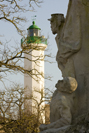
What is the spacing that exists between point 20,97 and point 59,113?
1587 cm

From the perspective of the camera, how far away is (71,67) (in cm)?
464

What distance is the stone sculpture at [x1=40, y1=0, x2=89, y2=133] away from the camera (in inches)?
166

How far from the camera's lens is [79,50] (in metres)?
4.53

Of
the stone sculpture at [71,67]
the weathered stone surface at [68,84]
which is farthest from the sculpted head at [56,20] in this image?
the weathered stone surface at [68,84]

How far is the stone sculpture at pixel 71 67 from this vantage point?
4207 millimetres

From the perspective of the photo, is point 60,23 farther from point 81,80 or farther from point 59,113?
point 59,113

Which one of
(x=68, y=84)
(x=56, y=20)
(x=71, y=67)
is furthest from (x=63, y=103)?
(x=56, y=20)

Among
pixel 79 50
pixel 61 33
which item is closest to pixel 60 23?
pixel 61 33

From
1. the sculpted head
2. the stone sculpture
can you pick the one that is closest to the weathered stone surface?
the stone sculpture

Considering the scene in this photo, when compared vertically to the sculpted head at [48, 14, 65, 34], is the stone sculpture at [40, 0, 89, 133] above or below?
below

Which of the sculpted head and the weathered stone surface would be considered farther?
the sculpted head

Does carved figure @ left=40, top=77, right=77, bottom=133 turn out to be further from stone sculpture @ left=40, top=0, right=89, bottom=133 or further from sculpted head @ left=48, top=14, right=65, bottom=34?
sculpted head @ left=48, top=14, right=65, bottom=34

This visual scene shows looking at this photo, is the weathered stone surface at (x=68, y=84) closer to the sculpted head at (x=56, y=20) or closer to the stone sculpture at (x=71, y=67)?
the stone sculpture at (x=71, y=67)

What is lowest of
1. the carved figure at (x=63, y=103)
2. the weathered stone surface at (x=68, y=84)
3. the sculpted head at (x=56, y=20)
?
the carved figure at (x=63, y=103)
